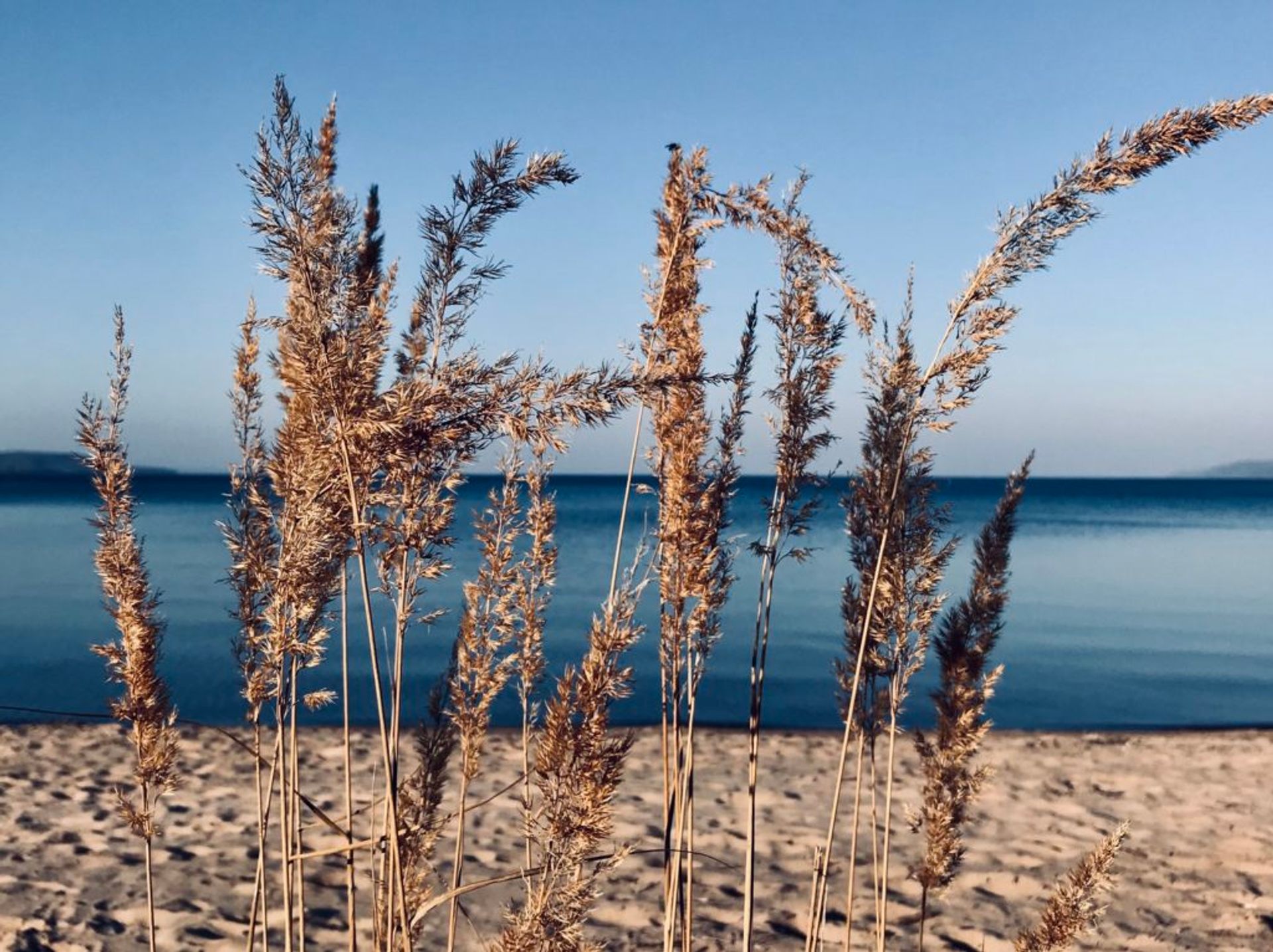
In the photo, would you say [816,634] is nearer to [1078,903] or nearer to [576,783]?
[1078,903]

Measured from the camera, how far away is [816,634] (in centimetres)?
1930

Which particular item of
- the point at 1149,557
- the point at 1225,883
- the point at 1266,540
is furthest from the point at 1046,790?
the point at 1266,540

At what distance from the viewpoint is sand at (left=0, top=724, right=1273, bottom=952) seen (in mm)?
5672

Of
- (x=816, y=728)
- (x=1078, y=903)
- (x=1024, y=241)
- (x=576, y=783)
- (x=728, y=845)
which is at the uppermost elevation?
(x=1024, y=241)

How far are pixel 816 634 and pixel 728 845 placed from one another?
1236 centimetres

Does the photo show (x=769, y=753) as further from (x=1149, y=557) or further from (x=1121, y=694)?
(x=1149, y=557)

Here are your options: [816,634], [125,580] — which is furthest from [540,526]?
[816,634]

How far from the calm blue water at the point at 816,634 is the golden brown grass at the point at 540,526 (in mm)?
445

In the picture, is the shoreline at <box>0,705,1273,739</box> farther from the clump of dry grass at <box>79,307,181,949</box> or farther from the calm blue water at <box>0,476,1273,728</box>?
the clump of dry grass at <box>79,307,181,949</box>

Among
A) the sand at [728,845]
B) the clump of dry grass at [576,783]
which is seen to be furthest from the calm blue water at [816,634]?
the sand at [728,845]

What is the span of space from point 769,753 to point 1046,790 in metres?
2.60

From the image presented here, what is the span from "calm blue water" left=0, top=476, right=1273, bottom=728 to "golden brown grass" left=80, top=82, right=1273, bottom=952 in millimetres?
445

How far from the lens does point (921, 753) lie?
3281 mm

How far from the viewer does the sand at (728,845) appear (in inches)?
223
